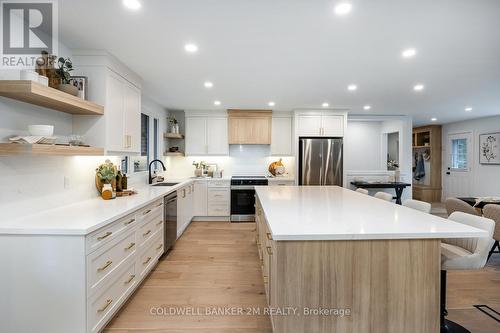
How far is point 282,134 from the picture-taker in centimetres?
566

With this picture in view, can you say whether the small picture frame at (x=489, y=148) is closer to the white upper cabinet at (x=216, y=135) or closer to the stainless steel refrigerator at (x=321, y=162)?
the stainless steel refrigerator at (x=321, y=162)

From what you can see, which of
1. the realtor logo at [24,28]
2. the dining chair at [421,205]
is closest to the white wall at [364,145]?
the dining chair at [421,205]

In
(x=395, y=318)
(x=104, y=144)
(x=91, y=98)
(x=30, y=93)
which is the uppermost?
(x=91, y=98)

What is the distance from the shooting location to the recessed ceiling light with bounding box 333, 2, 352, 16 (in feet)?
5.72

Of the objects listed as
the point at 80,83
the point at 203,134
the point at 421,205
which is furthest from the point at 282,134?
the point at 80,83

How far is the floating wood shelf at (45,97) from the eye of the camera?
1648 millimetres

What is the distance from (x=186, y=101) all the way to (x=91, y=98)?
2.39 metres

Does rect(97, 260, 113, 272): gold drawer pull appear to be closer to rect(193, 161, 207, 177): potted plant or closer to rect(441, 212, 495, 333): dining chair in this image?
rect(441, 212, 495, 333): dining chair

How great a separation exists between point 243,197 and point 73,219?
3.63m

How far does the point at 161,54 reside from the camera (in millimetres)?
2627

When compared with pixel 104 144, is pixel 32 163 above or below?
below

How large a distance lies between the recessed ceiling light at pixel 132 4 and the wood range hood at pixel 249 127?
12.1ft

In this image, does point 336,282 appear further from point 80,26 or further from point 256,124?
point 256,124

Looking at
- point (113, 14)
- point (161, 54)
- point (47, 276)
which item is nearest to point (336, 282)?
point (47, 276)
